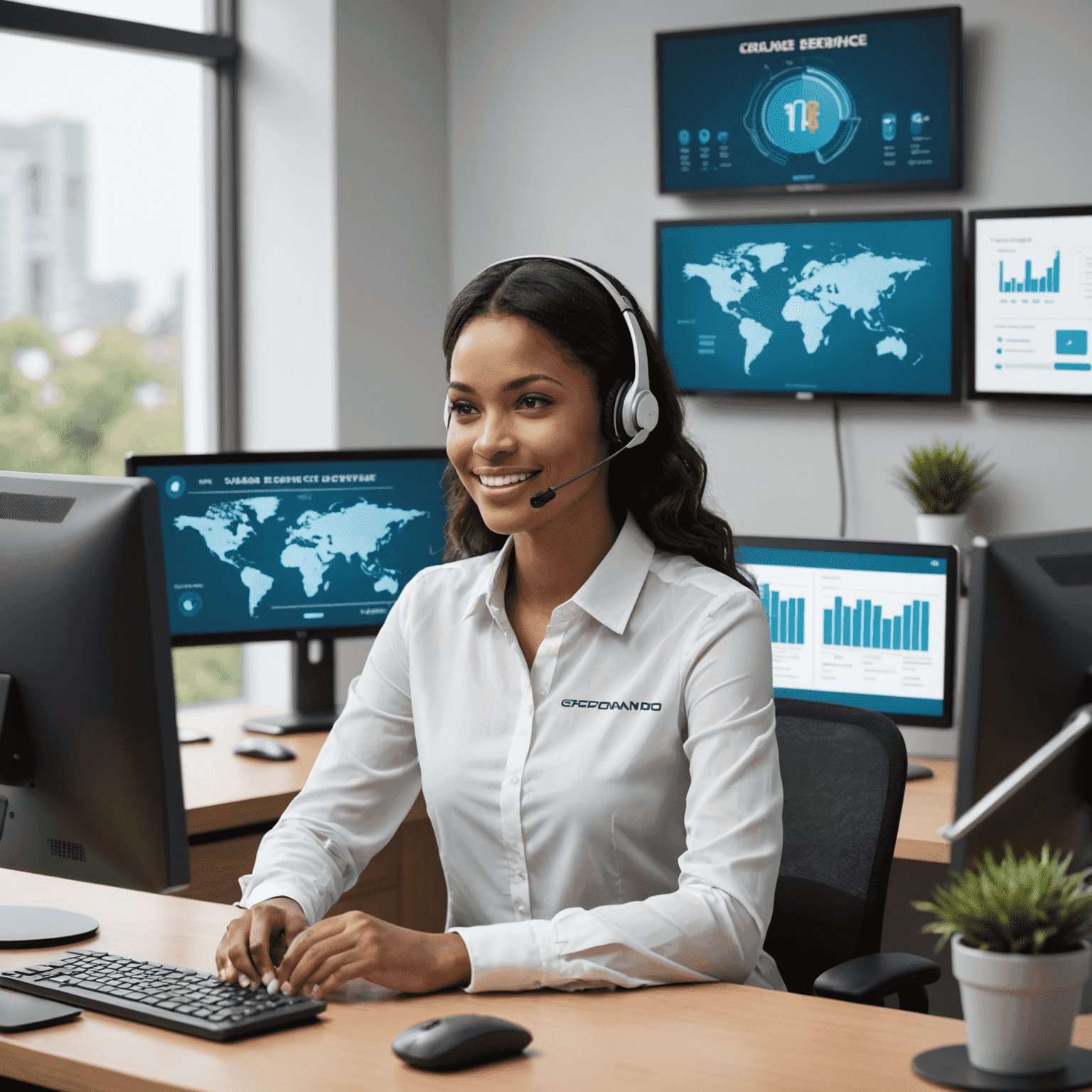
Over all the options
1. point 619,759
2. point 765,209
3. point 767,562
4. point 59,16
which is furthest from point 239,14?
point 619,759

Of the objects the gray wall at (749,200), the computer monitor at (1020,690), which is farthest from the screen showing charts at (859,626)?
the computer monitor at (1020,690)

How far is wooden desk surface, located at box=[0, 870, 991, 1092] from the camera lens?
119 centimetres

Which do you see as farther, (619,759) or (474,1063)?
(619,759)

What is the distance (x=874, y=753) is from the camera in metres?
1.96

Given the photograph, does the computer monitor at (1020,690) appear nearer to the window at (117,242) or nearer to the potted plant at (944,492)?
the potted plant at (944,492)

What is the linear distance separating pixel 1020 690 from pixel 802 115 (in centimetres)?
238

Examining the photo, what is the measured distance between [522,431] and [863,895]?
74 cm

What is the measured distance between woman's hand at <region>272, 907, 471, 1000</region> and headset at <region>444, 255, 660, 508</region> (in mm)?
494

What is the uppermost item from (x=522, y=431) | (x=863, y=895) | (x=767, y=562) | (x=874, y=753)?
(x=522, y=431)

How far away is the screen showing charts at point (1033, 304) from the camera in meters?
2.98

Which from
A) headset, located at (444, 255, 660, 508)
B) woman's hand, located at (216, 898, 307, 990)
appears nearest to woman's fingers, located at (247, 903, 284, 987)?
woman's hand, located at (216, 898, 307, 990)

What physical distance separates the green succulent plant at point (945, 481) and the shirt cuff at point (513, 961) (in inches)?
74.4

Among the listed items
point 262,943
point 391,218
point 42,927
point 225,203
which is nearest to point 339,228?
point 391,218

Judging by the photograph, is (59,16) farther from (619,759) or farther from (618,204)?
(619,759)
